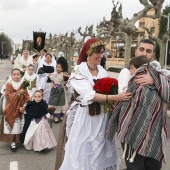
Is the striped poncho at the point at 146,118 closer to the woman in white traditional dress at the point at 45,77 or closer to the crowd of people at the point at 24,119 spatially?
the crowd of people at the point at 24,119

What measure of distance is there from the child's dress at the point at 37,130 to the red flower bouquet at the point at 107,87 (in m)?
2.30

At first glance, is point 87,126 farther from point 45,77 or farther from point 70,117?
point 45,77

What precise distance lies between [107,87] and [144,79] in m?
0.41

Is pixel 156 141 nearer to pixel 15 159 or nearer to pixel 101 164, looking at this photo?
pixel 101 164

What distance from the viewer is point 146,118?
2416 mm

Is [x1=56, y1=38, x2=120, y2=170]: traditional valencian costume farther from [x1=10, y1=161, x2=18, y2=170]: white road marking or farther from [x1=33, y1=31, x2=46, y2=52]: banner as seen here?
[x1=33, y1=31, x2=46, y2=52]: banner

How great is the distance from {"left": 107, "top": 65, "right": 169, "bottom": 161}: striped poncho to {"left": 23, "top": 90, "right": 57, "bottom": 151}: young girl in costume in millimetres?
2585

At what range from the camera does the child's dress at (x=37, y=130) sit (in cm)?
487

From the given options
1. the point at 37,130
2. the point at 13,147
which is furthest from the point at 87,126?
the point at 13,147

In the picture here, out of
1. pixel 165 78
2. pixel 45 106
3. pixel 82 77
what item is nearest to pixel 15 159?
pixel 45 106

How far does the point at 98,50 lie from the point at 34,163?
7.42 feet

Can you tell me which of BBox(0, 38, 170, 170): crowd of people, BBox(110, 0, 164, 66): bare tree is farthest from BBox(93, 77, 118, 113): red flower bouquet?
BBox(110, 0, 164, 66): bare tree

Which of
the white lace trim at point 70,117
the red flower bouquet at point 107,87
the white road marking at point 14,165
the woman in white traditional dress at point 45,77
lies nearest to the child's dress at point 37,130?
the white road marking at point 14,165

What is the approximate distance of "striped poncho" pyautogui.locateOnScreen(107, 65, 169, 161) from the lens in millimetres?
2422
